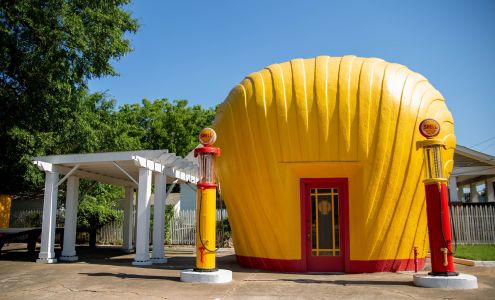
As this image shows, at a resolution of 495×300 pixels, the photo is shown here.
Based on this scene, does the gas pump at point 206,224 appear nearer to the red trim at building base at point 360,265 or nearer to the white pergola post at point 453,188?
the red trim at building base at point 360,265

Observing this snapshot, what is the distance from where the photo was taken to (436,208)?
8352 millimetres

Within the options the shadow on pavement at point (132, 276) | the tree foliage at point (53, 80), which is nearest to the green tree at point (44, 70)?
the tree foliage at point (53, 80)

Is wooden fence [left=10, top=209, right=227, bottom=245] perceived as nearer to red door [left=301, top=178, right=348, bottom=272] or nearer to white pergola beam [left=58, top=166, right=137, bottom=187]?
white pergola beam [left=58, top=166, right=137, bottom=187]

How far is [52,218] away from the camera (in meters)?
12.9

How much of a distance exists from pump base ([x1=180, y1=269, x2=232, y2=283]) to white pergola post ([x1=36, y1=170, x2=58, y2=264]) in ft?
20.1

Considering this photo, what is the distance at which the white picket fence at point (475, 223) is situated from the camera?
60.5 ft

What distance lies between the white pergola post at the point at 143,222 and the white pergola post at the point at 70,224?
9.76 ft

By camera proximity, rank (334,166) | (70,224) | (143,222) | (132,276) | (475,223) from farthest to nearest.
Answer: (475,223), (70,224), (143,222), (334,166), (132,276)

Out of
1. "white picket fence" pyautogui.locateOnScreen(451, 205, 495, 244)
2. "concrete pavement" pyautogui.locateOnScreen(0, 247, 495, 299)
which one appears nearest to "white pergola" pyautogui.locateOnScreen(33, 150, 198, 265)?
"concrete pavement" pyautogui.locateOnScreen(0, 247, 495, 299)

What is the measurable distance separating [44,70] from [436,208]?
17550 millimetres

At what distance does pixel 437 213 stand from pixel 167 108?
36670 millimetres

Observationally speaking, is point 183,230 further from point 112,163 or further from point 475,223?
point 475,223

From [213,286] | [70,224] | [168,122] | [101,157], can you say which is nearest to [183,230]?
[70,224]

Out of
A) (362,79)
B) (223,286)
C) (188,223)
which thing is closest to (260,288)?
(223,286)
